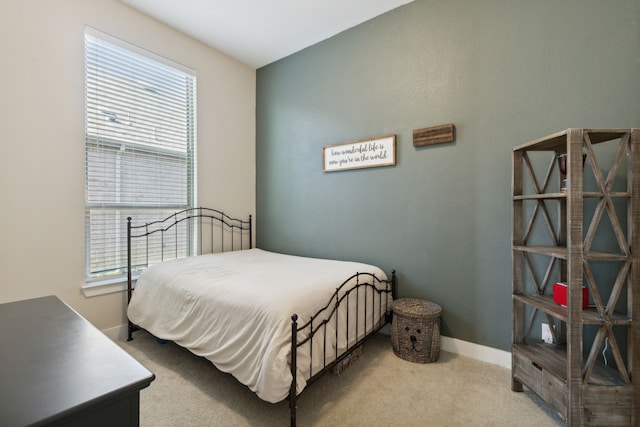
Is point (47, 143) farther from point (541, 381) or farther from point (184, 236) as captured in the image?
point (541, 381)

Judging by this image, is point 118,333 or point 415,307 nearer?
point 415,307

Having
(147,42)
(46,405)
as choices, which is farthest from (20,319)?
(147,42)

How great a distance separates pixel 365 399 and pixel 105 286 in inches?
84.9

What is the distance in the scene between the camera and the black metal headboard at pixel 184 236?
2.58 meters

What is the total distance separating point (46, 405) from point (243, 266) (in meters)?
1.78

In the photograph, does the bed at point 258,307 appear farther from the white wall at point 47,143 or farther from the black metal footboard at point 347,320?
the white wall at point 47,143

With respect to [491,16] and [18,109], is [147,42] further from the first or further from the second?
[491,16]

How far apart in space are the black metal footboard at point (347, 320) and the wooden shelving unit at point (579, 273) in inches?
35.1

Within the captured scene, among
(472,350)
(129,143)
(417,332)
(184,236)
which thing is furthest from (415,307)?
(129,143)

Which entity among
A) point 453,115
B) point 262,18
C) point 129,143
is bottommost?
point 129,143

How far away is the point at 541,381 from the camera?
1.54 m

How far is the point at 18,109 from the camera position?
1944 mm

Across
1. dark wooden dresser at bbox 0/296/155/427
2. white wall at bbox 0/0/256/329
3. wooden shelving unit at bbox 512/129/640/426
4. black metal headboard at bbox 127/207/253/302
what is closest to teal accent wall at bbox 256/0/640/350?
wooden shelving unit at bbox 512/129/640/426

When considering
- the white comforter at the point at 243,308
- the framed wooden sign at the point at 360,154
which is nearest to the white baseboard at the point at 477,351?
the white comforter at the point at 243,308
